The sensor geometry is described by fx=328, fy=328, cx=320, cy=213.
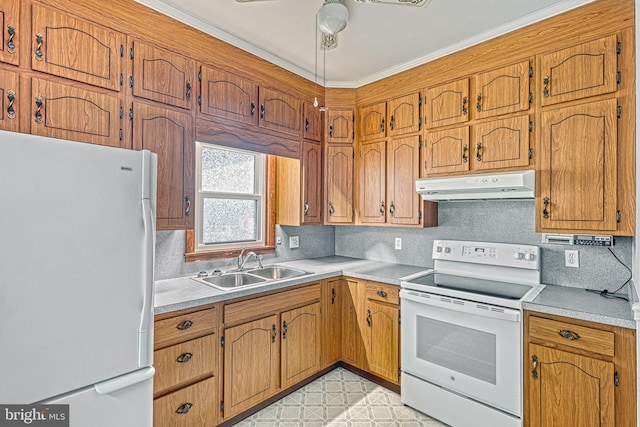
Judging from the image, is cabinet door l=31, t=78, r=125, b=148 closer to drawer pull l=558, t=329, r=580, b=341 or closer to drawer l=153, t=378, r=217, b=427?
drawer l=153, t=378, r=217, b=427

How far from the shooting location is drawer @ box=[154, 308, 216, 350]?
173 centimetres

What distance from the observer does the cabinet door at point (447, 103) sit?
2.42m

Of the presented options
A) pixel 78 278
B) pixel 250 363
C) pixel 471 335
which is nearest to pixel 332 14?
pixel 78 278

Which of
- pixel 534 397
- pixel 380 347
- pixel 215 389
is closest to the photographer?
pixel 534 397

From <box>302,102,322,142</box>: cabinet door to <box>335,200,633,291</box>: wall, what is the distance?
105cm

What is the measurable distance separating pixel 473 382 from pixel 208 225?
2182 millimetres

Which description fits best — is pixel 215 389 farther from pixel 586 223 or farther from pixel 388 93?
pixel 388 93

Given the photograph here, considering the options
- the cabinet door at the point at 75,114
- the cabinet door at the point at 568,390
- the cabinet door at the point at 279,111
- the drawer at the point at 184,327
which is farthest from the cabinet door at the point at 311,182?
the cabinet door at the point at 568,390

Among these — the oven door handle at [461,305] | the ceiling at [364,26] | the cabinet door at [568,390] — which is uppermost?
the ceiling at [364,26]

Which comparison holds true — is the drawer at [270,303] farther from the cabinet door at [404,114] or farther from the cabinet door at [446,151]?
the cabinet door at [404,114]

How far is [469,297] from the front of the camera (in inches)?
80.3

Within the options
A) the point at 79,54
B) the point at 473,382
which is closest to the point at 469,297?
the point at 473,382

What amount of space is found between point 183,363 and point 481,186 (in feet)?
6.94

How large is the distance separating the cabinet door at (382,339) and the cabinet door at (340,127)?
1.51 m
